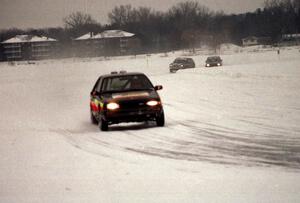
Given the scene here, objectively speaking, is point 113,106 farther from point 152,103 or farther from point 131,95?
point 152,103

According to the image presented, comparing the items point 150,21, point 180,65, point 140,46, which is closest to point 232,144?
point 180,65

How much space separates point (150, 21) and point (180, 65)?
101824mm

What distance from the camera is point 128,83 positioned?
1476 centimetres

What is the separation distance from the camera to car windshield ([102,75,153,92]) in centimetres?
1437

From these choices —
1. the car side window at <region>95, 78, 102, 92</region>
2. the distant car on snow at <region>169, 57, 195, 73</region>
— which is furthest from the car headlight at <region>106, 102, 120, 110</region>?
the distant car on snow at <region>169, 57, 195, 73</region>

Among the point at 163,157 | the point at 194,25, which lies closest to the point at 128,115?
the point at 163,157

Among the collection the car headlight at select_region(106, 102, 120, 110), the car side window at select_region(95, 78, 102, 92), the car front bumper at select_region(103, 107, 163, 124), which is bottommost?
the car front bumper at select_region(103, 107, 163, 124)

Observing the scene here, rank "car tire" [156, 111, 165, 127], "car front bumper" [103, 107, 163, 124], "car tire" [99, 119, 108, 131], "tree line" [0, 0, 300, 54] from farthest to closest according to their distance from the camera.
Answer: "tree line" [0, 0, 300, 54], "car tire" [156, 111, 165, 127], "car tire" [99, 119, 108, 131], "car front bumper" [103, 107, 163, 124]

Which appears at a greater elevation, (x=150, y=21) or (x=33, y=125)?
(x=150, y=21)

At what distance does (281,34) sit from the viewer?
13025cm

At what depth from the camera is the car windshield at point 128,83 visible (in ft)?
47.1

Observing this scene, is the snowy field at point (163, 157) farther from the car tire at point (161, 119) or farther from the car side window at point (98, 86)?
the car side window at point (98, 86)

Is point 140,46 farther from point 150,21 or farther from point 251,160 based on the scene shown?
point 251,160

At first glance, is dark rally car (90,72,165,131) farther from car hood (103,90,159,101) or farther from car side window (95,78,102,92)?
car side window (95,78,102,92)
